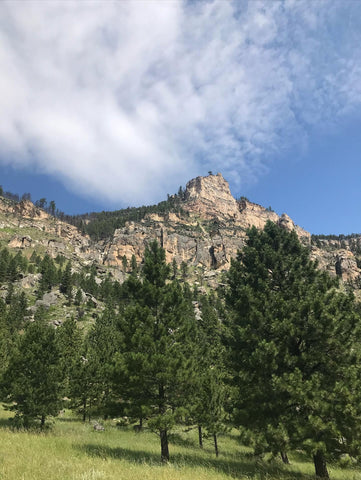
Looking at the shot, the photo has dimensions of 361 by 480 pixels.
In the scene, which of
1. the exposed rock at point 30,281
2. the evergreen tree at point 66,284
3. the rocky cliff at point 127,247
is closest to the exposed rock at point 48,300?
the evergreen tree at point 66,284

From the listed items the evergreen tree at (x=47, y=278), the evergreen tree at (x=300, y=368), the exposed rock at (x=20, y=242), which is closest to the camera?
the evergreen tree at (x=300, y=368)

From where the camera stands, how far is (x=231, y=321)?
16.2 meters

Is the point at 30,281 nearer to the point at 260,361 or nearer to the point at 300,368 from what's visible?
the point at 260,361

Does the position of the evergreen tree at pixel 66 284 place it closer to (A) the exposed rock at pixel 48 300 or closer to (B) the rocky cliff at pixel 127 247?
(A) the exposed rock at pixel 48 300

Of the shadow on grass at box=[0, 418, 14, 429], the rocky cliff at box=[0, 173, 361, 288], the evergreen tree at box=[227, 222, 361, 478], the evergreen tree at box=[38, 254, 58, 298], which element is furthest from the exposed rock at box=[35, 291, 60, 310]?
the evergreen tree at box=[227, 222, 361, 478]

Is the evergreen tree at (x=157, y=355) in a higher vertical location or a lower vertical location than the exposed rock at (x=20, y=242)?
lower

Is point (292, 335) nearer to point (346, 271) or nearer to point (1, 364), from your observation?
point (1, 364)

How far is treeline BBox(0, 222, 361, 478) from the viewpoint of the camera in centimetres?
1035

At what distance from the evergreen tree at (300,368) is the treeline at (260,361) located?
41mm

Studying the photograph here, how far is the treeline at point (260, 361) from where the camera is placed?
1035 centimetres

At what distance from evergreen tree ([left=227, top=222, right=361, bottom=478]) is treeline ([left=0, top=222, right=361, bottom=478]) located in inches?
1.6

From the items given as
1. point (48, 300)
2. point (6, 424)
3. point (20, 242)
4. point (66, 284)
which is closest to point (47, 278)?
point (66, 284)

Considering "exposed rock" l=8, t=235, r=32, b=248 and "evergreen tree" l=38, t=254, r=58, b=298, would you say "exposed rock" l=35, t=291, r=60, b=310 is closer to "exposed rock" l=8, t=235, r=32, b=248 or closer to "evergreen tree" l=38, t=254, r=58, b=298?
"evergreen tree" l=38, t=254, r=58, b=298

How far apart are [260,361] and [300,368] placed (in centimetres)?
220
